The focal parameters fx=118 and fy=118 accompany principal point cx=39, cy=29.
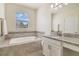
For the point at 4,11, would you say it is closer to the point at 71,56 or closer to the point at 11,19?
the point at 11,19

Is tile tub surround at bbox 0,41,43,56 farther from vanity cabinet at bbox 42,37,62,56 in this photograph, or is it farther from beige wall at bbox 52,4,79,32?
beige wall at bbox 52,4,79,32

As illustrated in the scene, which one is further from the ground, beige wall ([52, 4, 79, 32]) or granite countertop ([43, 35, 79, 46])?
beige wall ([52, 4, 79, 32])

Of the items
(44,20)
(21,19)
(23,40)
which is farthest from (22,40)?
Result: (44,20)

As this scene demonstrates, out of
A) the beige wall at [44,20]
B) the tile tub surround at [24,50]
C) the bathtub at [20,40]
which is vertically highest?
the beige wall at [44,20]

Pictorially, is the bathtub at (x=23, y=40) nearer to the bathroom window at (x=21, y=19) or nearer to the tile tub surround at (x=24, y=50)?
the tile tub surround at (x=24, y=50)

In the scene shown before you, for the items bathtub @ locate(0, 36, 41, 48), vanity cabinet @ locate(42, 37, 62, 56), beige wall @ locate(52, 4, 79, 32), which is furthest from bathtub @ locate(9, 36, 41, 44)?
beige wall @ locate(52, 4, 79, 32)

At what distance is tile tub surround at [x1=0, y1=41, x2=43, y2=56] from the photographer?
4.86 ft

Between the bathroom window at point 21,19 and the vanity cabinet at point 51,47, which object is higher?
the bathroom window at point 21,19

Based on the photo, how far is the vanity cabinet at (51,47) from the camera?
5.02 ft

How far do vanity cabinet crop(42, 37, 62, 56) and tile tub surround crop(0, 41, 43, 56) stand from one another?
0.22 feet

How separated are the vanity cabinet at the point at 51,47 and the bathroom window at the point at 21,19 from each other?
317 millimetres

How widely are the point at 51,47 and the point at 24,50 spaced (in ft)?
1.17

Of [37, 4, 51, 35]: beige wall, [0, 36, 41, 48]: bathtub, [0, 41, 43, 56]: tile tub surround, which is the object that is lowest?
[0, 41, 43, 56]: tile tub surround

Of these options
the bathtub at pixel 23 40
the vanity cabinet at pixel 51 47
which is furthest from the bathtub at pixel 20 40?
the vanity cabinet at pixel 51 47
